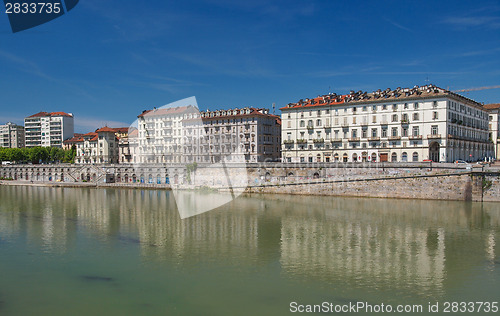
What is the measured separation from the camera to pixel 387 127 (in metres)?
59.2

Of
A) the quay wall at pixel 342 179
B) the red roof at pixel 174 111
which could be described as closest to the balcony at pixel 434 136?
the quay wall at pixel 342 179

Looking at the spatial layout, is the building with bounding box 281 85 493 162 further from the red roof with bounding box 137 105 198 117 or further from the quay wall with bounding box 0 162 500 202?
the red roof with bounding box 137 105 198 117

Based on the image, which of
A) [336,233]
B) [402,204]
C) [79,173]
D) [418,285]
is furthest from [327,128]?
[79,173]

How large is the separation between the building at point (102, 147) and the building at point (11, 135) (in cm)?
6535

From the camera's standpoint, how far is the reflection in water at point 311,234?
21797mm

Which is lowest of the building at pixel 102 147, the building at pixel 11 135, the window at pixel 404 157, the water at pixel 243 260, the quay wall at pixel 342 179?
the water at pixel 243 260

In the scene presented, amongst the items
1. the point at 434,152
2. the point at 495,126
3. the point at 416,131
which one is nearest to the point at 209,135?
the point at 416,131

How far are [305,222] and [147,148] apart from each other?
6089 cm

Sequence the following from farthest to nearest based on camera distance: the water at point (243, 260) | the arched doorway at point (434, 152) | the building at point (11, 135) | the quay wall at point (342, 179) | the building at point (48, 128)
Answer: the building at point (11, 135) → the building at point (48, 128) → the arched doorway at point (434, 152) → the quay wall at point (342, 179) → the water at point (243, 260)

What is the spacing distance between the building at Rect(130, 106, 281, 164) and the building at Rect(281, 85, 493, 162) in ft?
27.9

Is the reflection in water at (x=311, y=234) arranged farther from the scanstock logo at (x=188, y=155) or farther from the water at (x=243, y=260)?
the scanstock logo at (x=188, y=155)

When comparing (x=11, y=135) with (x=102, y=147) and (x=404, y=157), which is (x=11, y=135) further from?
(x=404, y=157)

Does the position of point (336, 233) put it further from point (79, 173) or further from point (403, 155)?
point (79, 173)

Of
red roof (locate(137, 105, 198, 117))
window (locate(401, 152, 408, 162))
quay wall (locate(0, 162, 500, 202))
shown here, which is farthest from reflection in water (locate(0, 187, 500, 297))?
red roof (locate(137, 105, 198, 117))
